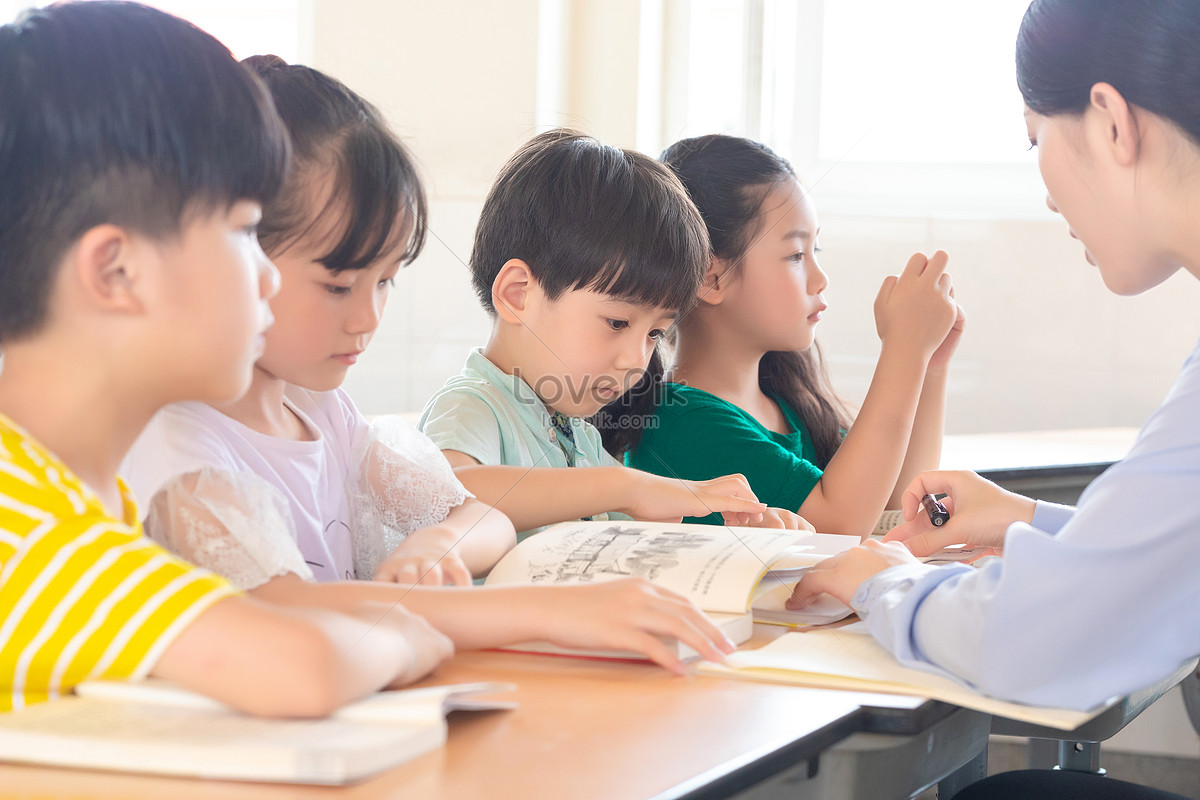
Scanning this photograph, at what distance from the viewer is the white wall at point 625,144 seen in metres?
2.33

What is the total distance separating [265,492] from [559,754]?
320 millimetres

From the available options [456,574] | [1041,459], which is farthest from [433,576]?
[1041,459]

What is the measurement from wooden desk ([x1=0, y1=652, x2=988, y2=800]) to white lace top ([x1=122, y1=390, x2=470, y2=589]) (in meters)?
0.16

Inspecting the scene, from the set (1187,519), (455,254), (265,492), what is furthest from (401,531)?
(455,254)

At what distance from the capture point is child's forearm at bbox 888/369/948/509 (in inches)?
61.3

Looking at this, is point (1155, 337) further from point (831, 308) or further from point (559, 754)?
point (559, 754)

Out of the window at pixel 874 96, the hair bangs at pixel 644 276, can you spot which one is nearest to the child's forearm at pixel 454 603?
the hair bangs at pixel 644 276

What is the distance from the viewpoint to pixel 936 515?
1.04 metres

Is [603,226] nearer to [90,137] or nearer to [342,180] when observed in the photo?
[342,180]

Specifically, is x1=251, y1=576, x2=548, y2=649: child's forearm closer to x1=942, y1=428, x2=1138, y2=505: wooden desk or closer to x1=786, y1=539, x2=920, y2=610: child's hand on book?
x1=786, y1=539, x2=920, y2=610: child's hand on book

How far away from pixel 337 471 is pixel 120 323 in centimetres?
40

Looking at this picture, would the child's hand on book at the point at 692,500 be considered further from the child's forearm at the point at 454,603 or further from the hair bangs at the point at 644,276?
the child's forearm at the point at 454,603

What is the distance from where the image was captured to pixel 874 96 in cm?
253

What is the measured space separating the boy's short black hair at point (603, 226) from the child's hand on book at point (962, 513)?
356 mm
